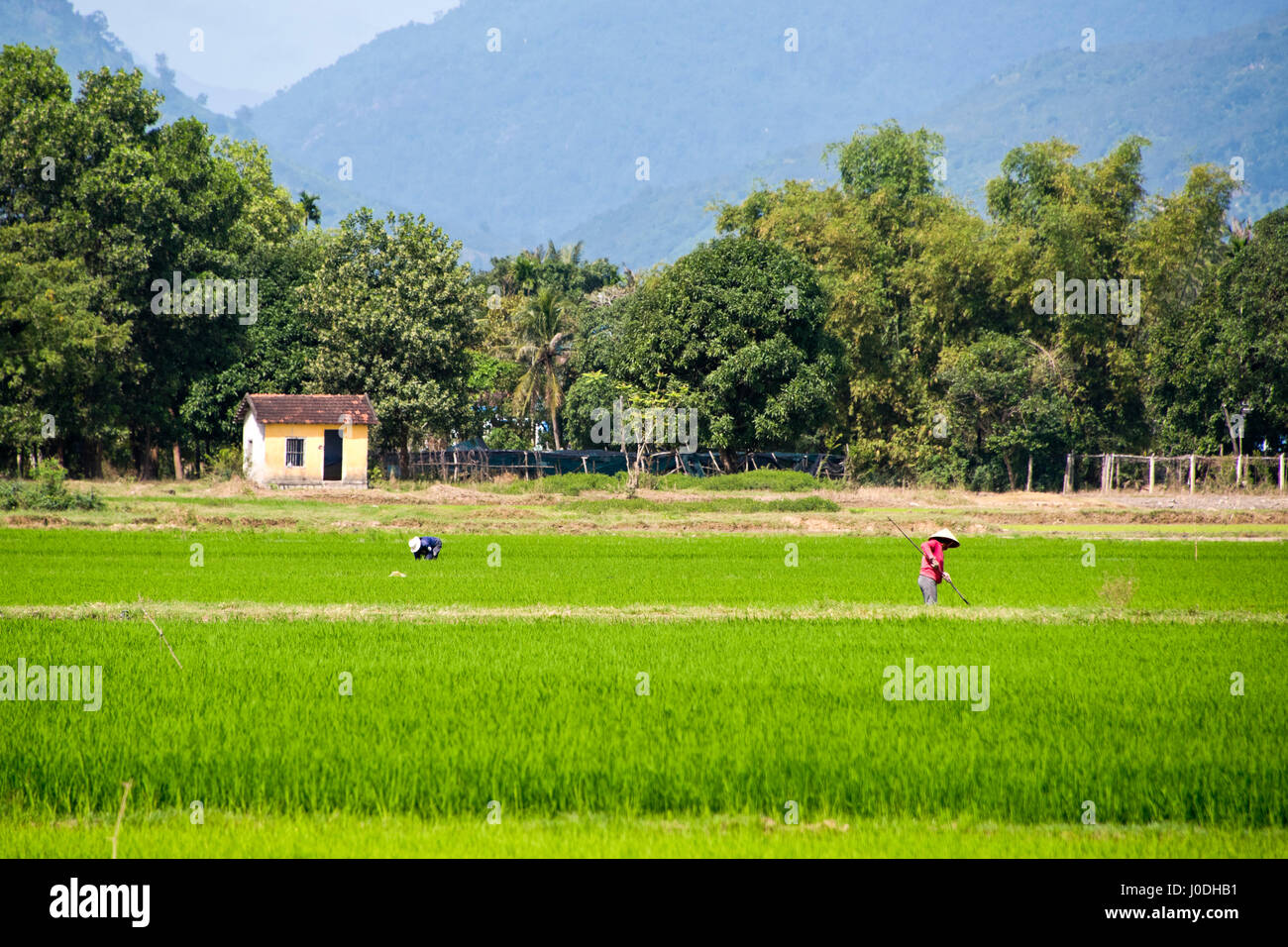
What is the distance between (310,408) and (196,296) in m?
6.71

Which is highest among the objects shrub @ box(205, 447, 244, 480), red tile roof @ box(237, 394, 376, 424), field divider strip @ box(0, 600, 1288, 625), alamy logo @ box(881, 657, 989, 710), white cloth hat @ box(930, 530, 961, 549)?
red tile roof @ box(237, 394, 376, 424)

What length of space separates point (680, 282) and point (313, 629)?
123 ft

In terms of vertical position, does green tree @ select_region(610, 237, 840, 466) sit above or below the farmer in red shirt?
above

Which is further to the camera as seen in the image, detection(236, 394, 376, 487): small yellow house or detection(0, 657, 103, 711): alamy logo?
detection(236, 394, 376, 487): small yellow house

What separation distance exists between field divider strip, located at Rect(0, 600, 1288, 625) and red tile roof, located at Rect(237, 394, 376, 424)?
29.5 meters

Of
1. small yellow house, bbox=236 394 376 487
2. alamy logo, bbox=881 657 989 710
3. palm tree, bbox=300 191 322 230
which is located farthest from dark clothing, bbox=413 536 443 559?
→ palm tree, bbox=300 191 322 230

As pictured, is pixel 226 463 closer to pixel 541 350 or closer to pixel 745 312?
pixel 541 350

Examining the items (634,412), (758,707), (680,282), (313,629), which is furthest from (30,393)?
(758,707)

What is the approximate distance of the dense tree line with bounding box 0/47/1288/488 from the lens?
44344 millimetres

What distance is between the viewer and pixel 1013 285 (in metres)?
54.9

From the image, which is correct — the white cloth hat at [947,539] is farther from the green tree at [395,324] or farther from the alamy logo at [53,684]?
the green tree at [395,324]
